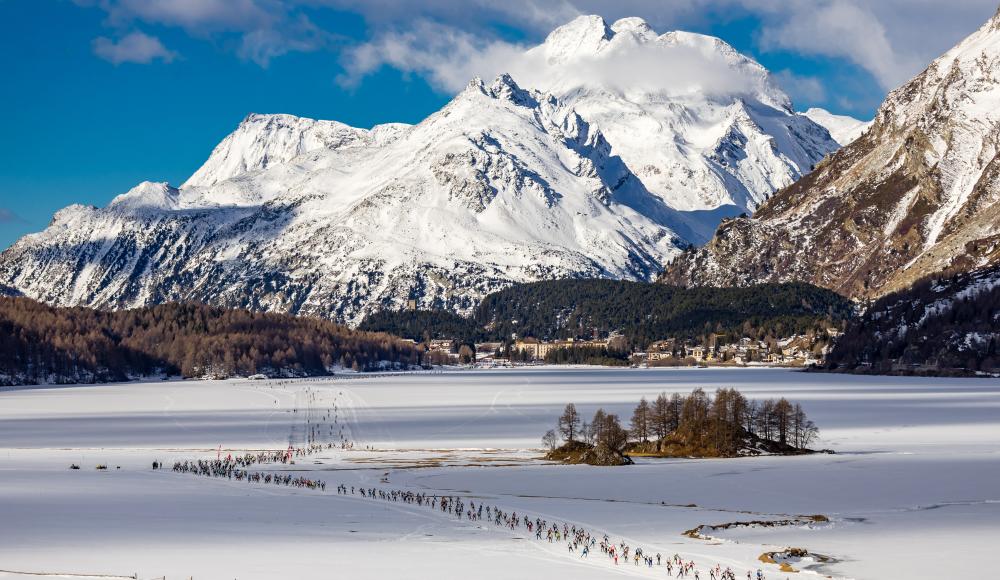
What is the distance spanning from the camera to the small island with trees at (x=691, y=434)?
383 feet

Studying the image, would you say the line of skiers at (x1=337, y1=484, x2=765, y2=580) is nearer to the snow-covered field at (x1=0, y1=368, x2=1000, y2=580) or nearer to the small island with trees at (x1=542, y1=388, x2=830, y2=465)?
the snow-covered field at (x1=0, y1=368, x2=1000, y2=580)

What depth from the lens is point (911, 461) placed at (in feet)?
345

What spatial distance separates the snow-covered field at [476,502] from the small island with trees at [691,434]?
3.83m

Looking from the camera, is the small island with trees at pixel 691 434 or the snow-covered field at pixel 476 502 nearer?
the snow-covered field at pixel 476 502

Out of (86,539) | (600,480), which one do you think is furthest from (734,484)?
(86,539)

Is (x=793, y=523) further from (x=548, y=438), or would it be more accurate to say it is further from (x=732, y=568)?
(x=548, y=438)

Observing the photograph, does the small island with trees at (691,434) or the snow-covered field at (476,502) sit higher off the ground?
the small island with trees at (691,434)

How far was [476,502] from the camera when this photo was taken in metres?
86.3

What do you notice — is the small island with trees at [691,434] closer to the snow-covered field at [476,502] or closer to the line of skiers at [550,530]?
the snow-covered field at [476,502]

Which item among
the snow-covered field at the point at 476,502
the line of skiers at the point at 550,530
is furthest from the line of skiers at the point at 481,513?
the snow-covered field at the point at 476,502

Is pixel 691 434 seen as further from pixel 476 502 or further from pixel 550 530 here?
pixel 550 530

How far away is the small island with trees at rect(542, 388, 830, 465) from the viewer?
383 ft

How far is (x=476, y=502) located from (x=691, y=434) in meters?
43.2

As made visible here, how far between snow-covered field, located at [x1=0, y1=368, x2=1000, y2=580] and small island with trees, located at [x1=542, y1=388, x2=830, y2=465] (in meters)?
3.83
